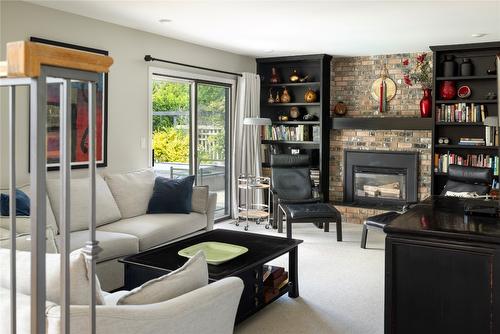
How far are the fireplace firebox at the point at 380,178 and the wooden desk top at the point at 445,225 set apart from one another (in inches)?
156

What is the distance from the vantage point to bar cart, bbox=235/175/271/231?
6.93 m

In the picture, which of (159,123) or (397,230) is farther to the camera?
(159,123)

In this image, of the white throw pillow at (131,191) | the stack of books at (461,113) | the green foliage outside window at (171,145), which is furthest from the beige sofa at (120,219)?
the stack of books at (461,113)

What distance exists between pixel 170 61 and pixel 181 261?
126 inches

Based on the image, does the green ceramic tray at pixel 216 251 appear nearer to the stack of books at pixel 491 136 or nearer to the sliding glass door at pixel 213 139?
the sliding glass door at pixel 213 139

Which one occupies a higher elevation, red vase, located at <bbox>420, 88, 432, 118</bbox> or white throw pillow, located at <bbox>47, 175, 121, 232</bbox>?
red vase, located at <bbox>420, 88, 432, 118</bbox>

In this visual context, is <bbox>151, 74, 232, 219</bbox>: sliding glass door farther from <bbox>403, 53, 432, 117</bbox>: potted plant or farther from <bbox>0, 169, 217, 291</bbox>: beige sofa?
<bbox>403, 53, 432, 117</bbox>: potted plant

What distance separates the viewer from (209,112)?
23.2ft

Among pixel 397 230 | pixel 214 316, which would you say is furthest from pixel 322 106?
pixel 214 316

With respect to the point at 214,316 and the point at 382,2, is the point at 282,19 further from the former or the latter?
the point at 214,316

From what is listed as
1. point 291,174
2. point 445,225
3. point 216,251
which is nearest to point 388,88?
point 291,174

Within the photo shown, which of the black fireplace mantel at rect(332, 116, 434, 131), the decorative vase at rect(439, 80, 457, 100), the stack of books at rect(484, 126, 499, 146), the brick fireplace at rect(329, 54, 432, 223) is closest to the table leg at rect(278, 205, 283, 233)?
the brick fireplace at rect(329, 54, 432, 223)

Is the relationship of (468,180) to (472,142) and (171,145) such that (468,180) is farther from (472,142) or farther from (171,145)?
(171,145)

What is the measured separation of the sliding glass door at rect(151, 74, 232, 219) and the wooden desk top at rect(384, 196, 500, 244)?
377 centimetres
